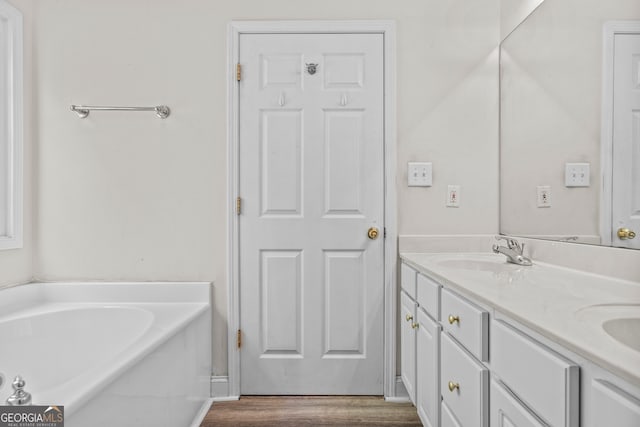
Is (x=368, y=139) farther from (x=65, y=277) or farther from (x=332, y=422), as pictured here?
(x=65, y=277)

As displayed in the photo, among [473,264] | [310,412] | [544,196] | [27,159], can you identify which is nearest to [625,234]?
[544,196]

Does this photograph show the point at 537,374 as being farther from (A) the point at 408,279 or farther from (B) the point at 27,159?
(B) the point at 27,159

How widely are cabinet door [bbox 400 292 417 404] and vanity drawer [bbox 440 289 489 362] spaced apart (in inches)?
15.4

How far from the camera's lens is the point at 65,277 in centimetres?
210

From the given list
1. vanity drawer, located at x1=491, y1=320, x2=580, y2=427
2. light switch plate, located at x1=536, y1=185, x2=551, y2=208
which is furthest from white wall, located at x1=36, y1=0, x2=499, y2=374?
vanity drawer, located at x1=491, y1=320, x2=580, y2=427

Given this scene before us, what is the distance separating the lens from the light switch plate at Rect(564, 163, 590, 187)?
1.41 meters

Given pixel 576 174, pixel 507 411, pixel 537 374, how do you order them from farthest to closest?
pixel 576 174
pixel 507 411
pixel 537 374

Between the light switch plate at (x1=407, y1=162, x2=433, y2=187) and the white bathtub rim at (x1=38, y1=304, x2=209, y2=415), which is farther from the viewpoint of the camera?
the light switch plate at (x1=407, y1=162, x2=433, y2=187)

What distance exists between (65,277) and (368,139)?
Answer: 1878 mm

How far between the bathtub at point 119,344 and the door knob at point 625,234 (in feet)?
5.59

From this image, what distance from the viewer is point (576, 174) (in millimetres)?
1473

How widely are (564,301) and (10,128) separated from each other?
2612mm

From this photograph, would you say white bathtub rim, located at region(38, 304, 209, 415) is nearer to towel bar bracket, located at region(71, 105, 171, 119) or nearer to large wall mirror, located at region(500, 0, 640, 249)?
towel bar bracket, located at region(71, 105, 171, 119)

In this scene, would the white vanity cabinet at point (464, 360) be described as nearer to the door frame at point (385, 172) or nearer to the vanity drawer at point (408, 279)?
the vanity drawer at point (408, 279)
